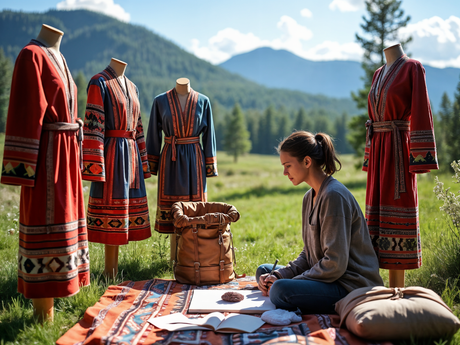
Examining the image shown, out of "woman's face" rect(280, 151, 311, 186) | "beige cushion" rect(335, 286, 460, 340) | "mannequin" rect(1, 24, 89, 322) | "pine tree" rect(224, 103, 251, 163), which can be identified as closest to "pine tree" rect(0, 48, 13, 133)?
"mannequin" rect(1, 24, 89, 322)

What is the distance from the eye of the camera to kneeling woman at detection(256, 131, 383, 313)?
8.82 ft

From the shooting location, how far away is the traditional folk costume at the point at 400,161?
119 inches

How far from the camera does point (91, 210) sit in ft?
Answer: 12.0

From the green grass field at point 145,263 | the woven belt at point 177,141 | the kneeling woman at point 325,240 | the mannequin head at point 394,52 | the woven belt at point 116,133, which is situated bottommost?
the green grass field at point 145,263

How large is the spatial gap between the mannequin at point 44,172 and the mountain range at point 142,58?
12781cm

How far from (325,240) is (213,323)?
3.17 ft

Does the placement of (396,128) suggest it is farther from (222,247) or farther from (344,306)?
(222,247)

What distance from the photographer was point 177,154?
167 inches

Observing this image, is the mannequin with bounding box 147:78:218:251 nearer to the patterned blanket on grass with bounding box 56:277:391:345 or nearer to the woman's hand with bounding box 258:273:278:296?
the patterned blanket on grass with bounding box 56:277:391:345

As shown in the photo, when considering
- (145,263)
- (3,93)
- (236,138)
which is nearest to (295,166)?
(145,263)

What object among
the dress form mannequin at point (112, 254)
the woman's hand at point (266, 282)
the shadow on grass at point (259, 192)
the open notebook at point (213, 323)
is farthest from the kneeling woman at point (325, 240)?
the shadow on grass at point (259, 192)

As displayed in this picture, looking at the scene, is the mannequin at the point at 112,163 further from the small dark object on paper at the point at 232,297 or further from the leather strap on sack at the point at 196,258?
the small dark object on paper at the point at 232,297

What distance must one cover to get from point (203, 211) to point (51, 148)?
1.81 m

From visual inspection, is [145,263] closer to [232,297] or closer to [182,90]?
[232,297]
